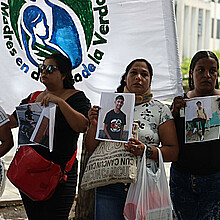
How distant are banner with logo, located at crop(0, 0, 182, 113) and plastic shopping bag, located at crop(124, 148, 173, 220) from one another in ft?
3.47

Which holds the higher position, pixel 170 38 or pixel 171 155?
pixel 170 38

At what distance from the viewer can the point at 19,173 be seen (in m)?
3.57

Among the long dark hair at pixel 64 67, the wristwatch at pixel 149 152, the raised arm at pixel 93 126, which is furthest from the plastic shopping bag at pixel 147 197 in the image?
the long dark hair at pixel 64 67

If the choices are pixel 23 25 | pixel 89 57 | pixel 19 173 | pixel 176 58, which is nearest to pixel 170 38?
pixel 176 58

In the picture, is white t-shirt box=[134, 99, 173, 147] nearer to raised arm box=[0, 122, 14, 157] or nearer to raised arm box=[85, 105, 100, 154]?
raised arm box=[85, 105, 100, 154]

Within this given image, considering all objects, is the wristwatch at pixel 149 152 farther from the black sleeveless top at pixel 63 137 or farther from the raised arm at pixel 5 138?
the raised arm at pixel 5 138

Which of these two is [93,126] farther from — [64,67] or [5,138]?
[5,138]

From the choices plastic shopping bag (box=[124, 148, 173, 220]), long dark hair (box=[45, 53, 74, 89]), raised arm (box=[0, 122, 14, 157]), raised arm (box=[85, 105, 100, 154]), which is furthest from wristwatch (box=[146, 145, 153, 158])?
raised arm (box=[0, 122, 14, 157])

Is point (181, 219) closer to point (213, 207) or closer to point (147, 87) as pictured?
point (213, 207)

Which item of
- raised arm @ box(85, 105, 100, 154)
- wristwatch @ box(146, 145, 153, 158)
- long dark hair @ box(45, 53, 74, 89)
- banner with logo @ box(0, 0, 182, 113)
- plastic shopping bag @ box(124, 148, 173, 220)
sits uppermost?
banner with logo @ box(0, 0, 182, 113)

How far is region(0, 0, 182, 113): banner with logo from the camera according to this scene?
4.14 metres

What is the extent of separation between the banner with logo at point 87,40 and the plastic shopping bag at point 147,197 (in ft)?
3.47

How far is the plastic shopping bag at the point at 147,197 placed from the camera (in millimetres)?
3172

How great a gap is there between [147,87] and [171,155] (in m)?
0.54
